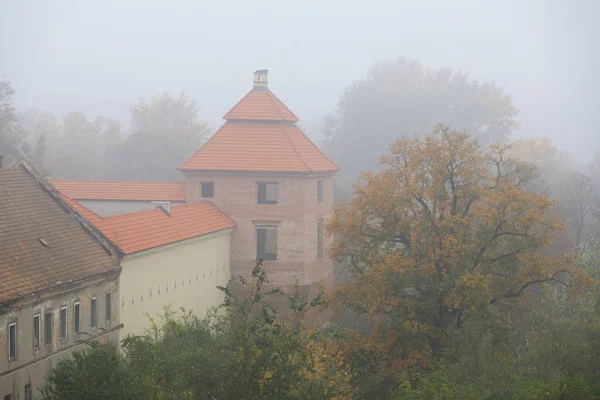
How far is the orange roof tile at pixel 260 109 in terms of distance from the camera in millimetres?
40812

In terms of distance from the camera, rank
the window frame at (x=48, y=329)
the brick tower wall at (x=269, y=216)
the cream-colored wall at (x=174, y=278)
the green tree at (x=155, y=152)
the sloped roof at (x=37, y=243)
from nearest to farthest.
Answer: the sloped roof at (x=37, y=243) < the window frame at (x=48, y=329) < the cream-colored wall at (x=174, y=278) < the brick tower wall at (x=269, y=216) < the green tree at (x=155, y=152)

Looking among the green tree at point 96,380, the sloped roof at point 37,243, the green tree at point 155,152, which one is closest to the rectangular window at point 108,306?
the sloped roof at point 37,243

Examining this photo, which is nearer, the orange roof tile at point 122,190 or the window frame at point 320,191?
the orange roof tile at point 122,190

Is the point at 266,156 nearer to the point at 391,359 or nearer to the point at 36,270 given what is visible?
the point at 391,359

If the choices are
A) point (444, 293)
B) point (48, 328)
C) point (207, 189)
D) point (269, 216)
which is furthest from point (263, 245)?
point (48, 328)

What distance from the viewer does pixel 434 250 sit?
89.1ft

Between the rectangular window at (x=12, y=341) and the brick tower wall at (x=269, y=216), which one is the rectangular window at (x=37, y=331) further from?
the brick tower wall at (x=269, y=216)

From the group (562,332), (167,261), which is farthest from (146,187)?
(562,332)

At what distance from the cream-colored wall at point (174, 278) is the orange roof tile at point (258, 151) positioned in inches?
131

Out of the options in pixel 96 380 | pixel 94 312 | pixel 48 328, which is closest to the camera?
pixel 96 380

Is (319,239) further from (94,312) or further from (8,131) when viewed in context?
(8,131)

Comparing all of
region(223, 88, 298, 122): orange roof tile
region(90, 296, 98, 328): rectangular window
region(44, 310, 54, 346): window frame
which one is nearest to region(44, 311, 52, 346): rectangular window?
region(44, 310, 54, 346): window frame

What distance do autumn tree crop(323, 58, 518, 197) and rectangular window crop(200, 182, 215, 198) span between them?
140 feet

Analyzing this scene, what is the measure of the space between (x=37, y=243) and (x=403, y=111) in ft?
208
